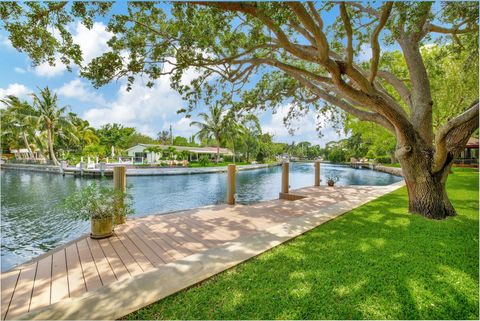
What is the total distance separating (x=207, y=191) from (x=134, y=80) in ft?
34.4

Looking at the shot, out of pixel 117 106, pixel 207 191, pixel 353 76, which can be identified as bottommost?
pixel 207 191

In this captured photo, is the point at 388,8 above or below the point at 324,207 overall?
above

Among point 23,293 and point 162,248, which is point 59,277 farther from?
point 162,248

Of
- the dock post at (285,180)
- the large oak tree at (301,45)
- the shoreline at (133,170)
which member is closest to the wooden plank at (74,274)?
the large oak tree at (301,45)

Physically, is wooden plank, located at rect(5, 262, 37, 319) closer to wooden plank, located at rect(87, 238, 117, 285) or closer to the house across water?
wooden plank, located at rect(87, 238, 117, 285)

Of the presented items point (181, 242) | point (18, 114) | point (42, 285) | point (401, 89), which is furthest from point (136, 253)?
point (18, 114)

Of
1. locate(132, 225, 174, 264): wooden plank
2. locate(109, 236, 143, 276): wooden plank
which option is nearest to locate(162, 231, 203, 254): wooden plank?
locate(132, 225, 174, 264): wooden plank

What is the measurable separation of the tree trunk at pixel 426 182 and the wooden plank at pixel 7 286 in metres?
7.23

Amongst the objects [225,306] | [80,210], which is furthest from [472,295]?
[80,210]

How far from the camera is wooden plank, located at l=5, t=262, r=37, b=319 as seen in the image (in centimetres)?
255

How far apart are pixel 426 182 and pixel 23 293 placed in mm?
7428

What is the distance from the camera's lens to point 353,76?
15.8 ft

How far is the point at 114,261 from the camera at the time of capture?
12.0 feet

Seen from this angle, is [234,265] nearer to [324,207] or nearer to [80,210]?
[80,210]
